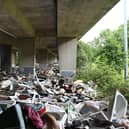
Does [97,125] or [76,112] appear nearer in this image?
[97,125]

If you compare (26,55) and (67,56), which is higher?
(26,55)

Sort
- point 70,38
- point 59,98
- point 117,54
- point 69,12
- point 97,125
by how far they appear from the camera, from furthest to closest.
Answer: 1. point 70,38
2. point 117,54
3. point 69,12
4. point 59,98
5. point 97,125

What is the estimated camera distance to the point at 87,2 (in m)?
14.7

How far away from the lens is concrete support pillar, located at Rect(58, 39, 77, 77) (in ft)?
112

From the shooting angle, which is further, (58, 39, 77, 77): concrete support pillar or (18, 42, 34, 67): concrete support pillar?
(18, 42, 34, 67): concrete support pillar

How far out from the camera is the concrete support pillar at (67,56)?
1347 inches

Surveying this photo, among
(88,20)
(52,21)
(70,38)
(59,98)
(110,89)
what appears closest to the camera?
(59,98)

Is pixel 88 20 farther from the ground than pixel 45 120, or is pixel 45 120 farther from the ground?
pixel 88 20

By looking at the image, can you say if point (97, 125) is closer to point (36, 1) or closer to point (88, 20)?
point (36, 1)

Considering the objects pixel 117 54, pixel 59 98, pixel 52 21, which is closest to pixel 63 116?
pixel 59 98

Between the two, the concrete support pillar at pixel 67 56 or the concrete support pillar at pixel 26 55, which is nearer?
the concrete support pillar at pixel 67 56

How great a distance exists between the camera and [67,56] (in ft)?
114

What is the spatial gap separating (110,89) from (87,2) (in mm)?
5717

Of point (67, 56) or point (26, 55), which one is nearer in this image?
point (67, 56)
